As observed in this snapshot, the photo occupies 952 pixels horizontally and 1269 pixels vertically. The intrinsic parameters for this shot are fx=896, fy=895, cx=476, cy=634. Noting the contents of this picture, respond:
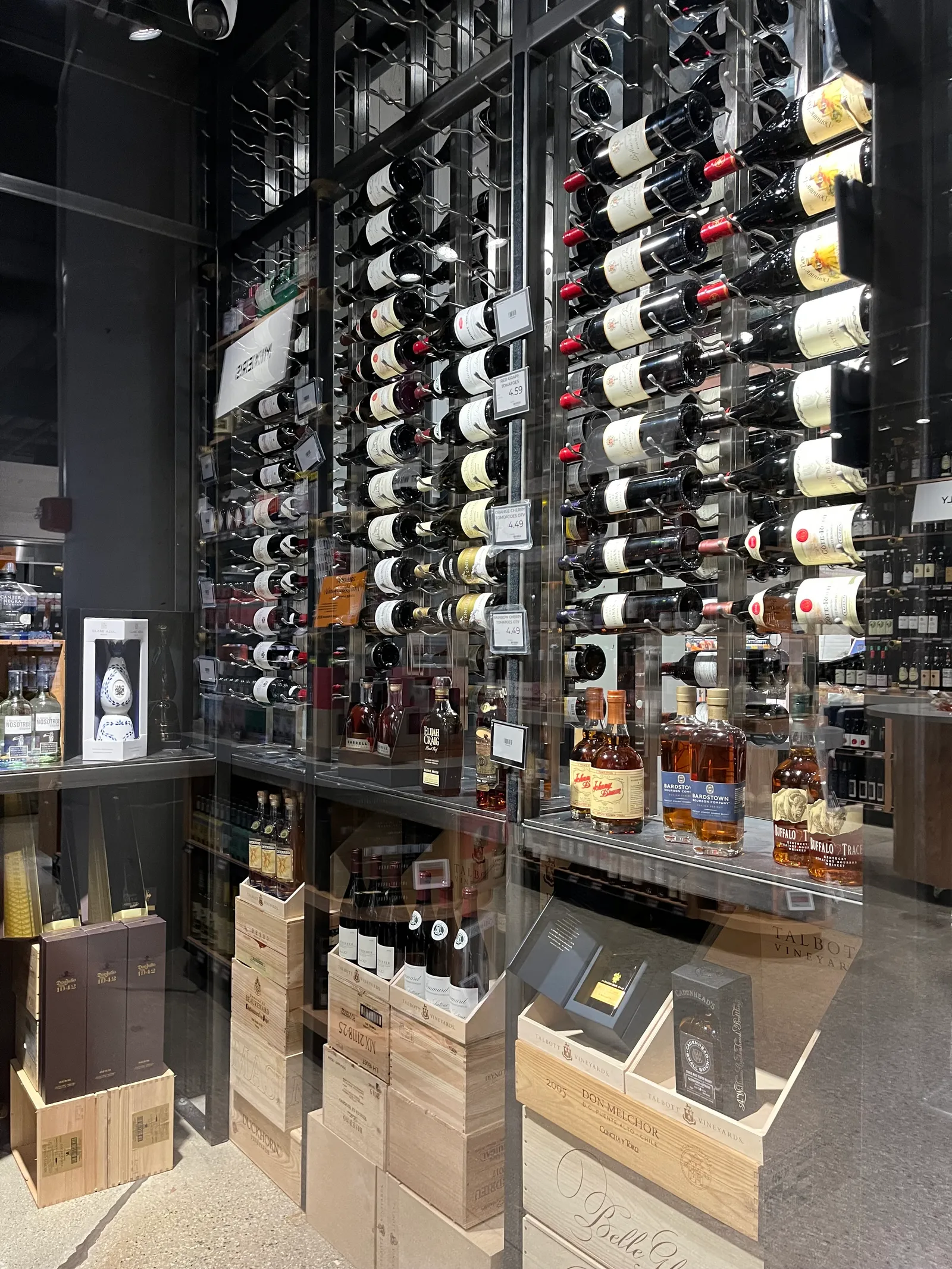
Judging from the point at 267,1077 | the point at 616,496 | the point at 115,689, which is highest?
the point at 616,496

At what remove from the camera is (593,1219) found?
4.24ft

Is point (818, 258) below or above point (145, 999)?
above

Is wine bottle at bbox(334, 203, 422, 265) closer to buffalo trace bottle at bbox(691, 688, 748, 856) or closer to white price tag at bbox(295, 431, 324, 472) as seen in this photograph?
white price tag at bbox(295, 431, 324, 472)

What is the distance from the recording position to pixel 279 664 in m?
2.37

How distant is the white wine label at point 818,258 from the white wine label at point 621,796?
75 cm

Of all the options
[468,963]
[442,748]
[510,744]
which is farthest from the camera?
[442,748]

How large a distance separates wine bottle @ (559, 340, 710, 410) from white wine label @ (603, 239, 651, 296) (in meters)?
0.11

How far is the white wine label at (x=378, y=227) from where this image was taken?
202cm

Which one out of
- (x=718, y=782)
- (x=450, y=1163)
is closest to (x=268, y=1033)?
(x=450, y=1163)

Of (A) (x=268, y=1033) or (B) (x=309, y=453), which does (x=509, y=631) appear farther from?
(A) (x=268, y=1033)

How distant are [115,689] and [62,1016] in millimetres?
777

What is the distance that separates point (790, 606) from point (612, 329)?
1.82 feet

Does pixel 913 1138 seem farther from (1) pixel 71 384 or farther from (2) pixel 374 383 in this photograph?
(1) pixel 71 384

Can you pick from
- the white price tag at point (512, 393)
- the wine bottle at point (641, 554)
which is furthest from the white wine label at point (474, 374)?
the wine bottle at point (641, 554)
